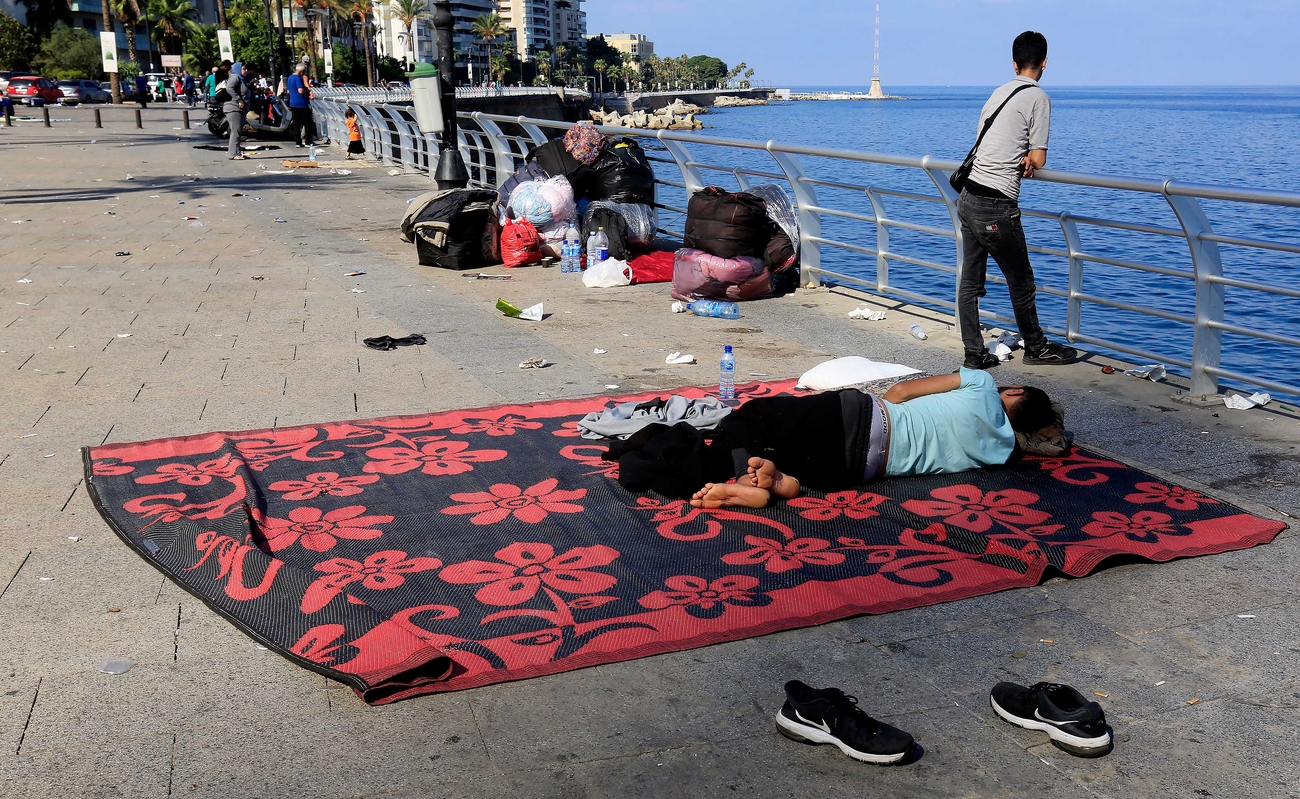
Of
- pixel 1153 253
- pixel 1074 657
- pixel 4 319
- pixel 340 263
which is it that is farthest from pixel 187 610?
pixel 1153 253

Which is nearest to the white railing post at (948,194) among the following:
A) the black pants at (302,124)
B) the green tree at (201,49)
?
the black pants at (302,124)

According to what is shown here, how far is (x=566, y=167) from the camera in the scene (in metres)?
11.0

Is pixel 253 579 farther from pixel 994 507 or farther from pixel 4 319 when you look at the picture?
pixel 4 319

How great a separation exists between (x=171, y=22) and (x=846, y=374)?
9822 cm

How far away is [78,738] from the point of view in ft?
9.55

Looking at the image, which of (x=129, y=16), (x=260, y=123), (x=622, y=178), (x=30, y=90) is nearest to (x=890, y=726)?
(x=622, y=178)

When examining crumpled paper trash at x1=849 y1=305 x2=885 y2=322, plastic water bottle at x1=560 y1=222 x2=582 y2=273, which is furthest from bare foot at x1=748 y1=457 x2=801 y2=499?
plastic water bottle at x1=560 y1=222 x2=582 y2=273

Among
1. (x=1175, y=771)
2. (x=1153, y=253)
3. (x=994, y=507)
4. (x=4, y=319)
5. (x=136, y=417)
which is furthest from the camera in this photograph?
(x=1153, y=253)

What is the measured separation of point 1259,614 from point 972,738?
1.37 metres

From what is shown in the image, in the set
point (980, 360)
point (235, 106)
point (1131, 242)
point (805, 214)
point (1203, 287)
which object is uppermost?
point (235, 106)

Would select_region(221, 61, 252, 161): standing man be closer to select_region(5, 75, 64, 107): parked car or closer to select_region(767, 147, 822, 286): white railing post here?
select_region(767, 147, 822, 286): white railing post

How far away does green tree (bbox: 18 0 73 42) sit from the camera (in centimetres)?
7844

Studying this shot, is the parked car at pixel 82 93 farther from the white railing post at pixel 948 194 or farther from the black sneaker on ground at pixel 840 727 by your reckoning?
the black sneaker on ground at pixel 840 727

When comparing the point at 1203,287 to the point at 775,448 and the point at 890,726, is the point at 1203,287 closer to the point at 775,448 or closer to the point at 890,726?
the point at 775,448
